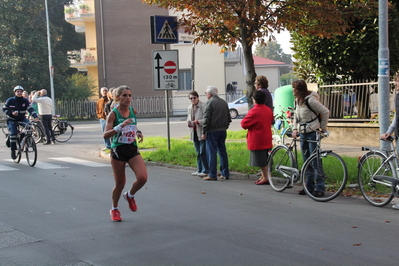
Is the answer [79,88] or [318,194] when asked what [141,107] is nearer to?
[79,88]

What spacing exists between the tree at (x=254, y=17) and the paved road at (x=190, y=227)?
4050 millimetres

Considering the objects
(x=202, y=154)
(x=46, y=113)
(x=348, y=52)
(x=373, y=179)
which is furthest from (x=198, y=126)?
(x=46, y=113)

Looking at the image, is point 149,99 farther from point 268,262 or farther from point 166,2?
point 268,262

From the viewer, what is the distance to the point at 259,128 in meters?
9.41

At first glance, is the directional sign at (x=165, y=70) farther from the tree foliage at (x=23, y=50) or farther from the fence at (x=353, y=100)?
the tree foliage at (x=23, y=50)

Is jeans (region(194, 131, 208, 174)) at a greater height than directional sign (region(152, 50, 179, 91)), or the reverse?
directional sign (region(152, 50, 179, 91))

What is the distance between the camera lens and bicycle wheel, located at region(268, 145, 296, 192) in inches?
348

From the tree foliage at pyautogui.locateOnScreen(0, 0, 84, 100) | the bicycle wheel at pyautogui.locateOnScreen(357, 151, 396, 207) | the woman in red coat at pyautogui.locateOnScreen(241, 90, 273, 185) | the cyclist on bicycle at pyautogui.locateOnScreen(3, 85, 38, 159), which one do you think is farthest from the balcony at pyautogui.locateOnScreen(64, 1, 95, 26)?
the bicycle wheel at pyautogui.locateOnScreen(357, 151, 396, 207)

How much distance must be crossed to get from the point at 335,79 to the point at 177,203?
36.8ft

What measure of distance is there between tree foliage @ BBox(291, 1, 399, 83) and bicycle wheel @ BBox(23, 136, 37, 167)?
813cm

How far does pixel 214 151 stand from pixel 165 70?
376 cm

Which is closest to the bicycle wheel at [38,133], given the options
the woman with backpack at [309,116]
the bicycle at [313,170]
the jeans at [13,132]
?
the jeans at [13,132]

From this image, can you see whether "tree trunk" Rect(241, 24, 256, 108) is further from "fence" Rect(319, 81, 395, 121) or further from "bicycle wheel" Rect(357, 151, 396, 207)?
"bicycle wheel" Rect(357, 151, 396, 207)

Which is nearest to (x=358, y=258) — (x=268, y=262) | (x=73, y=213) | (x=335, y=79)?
(x=268, y=262)
